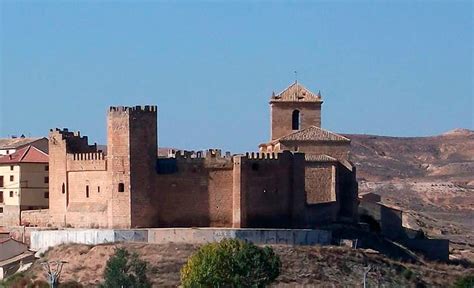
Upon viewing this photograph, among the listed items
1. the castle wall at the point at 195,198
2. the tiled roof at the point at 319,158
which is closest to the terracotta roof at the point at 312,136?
the tiled roof at the point at 319,158

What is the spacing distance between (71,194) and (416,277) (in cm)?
1423

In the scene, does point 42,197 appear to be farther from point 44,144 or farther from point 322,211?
point 322,211

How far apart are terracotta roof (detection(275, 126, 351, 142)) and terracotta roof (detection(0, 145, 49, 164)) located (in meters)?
10.6

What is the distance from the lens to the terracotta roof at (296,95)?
238 feet

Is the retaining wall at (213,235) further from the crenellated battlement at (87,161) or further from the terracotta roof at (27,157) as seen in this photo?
the terracotta roof at (27,157)

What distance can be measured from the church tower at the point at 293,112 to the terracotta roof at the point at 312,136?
273cm

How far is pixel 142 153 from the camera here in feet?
198

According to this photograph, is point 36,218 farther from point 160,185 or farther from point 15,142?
point 15,142

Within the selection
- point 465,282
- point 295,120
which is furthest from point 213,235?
point 295,120

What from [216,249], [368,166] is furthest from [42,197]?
[368,166]

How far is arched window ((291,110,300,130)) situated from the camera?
7258cm

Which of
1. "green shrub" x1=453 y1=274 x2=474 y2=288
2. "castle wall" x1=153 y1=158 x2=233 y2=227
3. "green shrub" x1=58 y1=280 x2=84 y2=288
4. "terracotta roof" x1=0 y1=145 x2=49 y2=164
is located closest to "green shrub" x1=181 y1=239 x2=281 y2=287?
"green shrub" x1=58 y1=280 x2=84 y2=288

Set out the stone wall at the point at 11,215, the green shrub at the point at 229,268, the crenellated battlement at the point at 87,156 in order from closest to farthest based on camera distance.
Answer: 1. the green shrub at the point at 229,268
2. the crenellated battlement at the point at 87,156
3. the stone wall at the point at 11,215

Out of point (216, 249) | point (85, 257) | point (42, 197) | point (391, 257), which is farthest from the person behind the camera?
point (42, 197)
